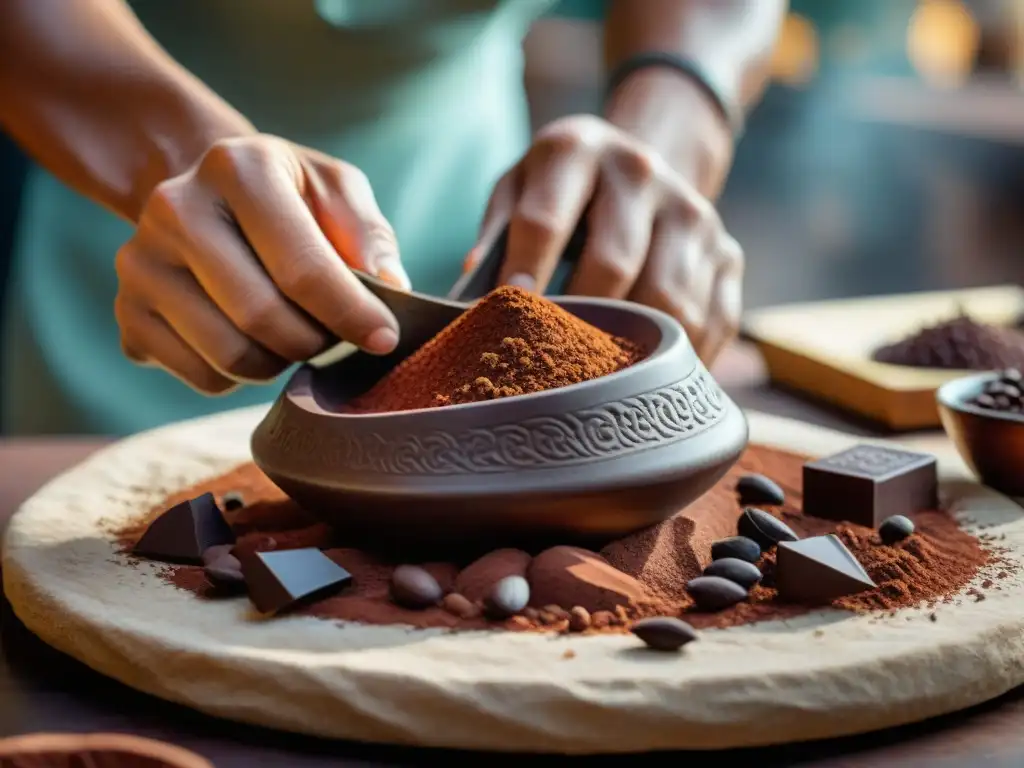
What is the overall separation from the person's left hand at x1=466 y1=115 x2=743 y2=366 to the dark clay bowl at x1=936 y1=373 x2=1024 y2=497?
0.36 meters

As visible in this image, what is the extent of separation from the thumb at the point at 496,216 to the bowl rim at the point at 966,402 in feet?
1.80

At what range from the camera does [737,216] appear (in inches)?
311

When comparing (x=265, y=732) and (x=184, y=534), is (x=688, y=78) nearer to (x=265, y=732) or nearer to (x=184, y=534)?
(x=184, y=534)

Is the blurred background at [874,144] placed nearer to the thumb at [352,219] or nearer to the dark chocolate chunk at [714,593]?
the thumb at [352,219]

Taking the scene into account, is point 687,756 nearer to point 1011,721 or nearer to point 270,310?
point 1011,721

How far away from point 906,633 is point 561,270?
2.64 ft

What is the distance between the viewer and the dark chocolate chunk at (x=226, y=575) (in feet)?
3.20

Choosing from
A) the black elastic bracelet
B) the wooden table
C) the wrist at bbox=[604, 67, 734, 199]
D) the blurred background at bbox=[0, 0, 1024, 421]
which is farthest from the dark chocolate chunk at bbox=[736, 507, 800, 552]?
the blurred background at bbox=[0, 0, 1024, 421]

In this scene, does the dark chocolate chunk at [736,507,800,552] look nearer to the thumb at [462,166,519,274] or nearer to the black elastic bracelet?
the thumb at [462,166,519,274]

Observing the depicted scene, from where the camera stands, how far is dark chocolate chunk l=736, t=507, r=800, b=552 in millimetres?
1059

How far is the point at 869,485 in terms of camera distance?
1.14 metres

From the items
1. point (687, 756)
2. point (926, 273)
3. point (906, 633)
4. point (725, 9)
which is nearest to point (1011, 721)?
point (906, 633)

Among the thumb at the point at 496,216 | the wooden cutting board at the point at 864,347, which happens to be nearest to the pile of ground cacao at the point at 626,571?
the thumb at the point at 496,216

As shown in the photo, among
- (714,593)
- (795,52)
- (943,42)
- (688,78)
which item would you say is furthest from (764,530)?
(943,42)
